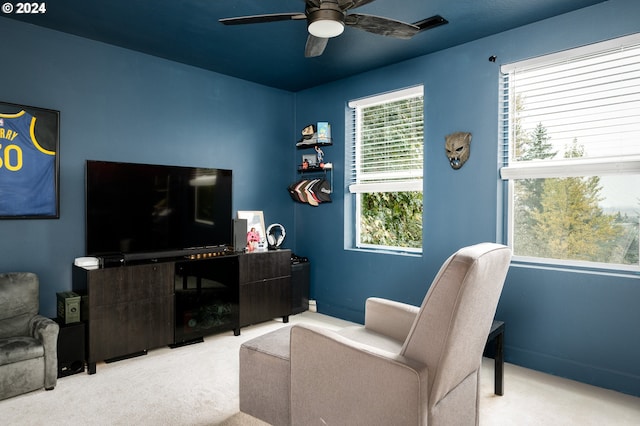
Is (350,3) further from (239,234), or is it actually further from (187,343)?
(187,343)

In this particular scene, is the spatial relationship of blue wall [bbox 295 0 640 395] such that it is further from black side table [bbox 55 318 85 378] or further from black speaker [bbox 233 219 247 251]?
black side table [bbox 55 318 85 378]

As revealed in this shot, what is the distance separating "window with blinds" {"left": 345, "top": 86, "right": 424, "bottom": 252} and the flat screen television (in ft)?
4.82

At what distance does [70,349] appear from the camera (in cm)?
292

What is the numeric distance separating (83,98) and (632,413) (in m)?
4.65

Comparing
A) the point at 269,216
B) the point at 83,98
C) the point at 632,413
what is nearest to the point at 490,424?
the point at 632,413

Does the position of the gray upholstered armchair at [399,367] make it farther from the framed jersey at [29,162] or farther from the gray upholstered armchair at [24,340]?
the framed jersey at [29,162]

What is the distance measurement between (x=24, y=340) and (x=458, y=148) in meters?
3.64

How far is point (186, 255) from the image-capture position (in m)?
3.80

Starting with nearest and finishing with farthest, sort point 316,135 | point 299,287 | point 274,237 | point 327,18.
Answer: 1. point 327,18
2. point 299,287
3. point 316,135
4. point 274,237

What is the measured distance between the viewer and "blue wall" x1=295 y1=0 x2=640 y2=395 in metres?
2.79

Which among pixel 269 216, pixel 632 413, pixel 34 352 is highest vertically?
pixel 269 216

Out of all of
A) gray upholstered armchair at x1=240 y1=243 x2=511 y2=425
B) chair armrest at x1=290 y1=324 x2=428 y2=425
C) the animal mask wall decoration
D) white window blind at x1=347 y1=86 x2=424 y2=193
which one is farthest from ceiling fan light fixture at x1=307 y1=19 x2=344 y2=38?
white window blind at x1=347 y1=86 x2=424 y2=193

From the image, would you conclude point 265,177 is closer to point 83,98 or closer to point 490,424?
point 83,98

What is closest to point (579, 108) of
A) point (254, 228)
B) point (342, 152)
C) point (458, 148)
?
point (458, 148)
